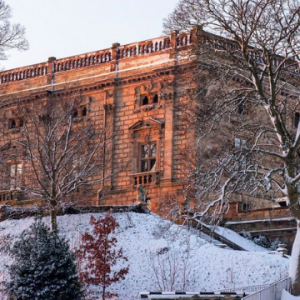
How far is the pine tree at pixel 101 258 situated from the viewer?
41.6 metres

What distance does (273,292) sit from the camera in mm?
34188

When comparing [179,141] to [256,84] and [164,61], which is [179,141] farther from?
[256,84]

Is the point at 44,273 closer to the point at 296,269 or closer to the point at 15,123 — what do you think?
the point at 296,269

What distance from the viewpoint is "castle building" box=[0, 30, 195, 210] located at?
58.2 metres

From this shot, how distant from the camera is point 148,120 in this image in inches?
2344

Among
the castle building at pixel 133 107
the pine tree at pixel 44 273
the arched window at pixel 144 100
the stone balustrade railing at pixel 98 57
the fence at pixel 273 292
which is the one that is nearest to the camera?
the fence at pixel 273 292

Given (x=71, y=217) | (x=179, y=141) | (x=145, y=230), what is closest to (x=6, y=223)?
(x=71, y=217)

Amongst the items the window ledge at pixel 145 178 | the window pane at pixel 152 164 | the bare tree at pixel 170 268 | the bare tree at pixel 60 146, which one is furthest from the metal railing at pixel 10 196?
the bare tree at pixel 170 268

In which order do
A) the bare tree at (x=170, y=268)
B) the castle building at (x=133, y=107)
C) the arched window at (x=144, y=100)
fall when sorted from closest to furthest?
1. the bare tree at (x=170, y=268)
2. the castle building at (x=133, y=107)
3. the arched window at (x=144, y=100)

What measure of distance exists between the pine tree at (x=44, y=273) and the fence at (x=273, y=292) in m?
7.26

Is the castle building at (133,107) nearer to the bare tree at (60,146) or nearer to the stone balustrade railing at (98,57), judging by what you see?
the stone balustrade railing at (98,57)

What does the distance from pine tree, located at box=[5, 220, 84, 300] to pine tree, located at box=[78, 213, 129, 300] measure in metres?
3.63

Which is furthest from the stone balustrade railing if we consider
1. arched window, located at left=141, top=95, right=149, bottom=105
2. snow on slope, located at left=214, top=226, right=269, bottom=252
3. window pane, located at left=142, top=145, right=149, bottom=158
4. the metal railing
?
snow on slope, located at left=214, top=226, right=269, bottom=252

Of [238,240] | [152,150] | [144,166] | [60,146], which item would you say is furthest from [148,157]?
[238,240]
